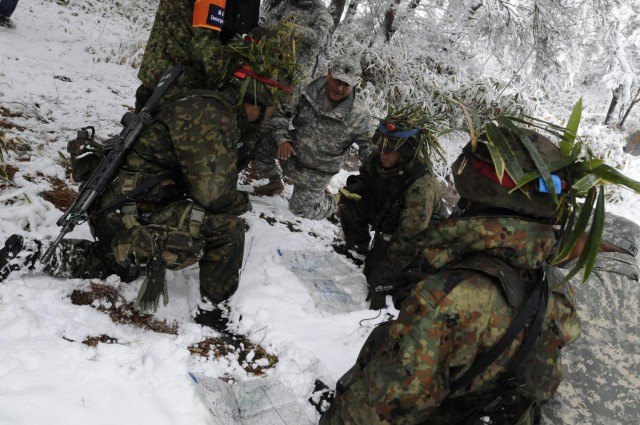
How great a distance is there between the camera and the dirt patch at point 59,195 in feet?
11.9

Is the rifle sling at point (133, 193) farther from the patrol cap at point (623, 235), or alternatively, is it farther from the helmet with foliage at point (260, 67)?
the patrol cap at point (623, 235)

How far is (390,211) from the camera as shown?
4.20m

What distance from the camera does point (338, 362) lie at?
303 centimetres

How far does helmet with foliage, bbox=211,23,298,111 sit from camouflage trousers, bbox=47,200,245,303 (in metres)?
0.93

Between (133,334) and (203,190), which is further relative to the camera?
(203,190)

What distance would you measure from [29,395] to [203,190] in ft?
4.73

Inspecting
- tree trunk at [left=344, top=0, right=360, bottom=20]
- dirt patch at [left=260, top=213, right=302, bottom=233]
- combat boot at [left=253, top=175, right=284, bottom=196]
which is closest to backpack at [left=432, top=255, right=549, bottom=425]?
dirt patch at [left=260, top=213, right=302, bottom=233]

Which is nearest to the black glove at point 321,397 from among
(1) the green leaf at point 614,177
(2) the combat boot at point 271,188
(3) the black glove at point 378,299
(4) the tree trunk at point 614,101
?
(3) the black glove at point 378,299

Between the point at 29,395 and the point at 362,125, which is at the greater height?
the point at 362,125

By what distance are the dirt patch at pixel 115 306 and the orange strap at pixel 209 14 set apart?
2.04m

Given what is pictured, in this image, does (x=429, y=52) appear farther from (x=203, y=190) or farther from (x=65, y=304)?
(x=65, y=304)

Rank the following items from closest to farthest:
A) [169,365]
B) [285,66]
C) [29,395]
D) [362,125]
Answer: [29,395] → [169,365] → [285,66] → [362,125]

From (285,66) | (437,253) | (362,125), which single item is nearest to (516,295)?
(437,253)

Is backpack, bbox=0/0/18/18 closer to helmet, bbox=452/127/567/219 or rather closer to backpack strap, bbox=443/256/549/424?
helmet, bbox=452/127/567/219
